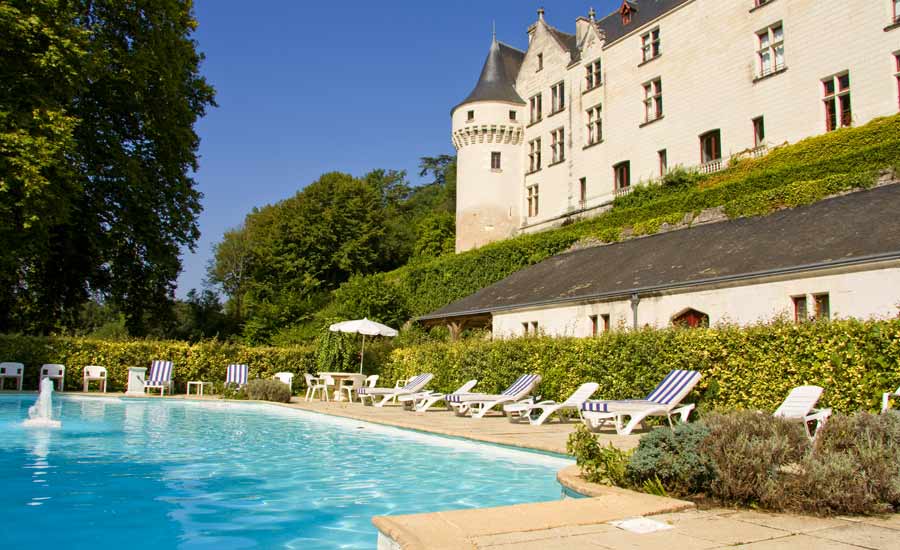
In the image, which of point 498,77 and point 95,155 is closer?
point 95,155

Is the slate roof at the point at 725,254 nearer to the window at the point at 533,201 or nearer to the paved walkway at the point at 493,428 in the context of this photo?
the paved walkway at the point at 493,428

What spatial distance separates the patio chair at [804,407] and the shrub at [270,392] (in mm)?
14739

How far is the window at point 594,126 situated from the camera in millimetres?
37688

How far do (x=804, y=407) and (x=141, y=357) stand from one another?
21.1m

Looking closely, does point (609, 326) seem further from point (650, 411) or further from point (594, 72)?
point (594, 72)

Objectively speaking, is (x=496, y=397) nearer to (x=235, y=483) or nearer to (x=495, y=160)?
(x=235, y=483)

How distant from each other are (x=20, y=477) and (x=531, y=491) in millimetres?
5931

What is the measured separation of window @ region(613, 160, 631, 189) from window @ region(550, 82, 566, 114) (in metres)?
6.10

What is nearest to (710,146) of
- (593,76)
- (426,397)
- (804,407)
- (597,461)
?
(593,76)

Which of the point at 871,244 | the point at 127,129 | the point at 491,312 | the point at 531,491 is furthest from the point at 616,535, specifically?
the point at 127,129

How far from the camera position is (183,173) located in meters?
26.5

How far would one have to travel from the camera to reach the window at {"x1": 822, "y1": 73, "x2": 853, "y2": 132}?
25219mm

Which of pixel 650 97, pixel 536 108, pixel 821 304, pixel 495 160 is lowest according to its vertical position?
pixel 821 304

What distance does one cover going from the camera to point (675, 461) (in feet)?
17.9
